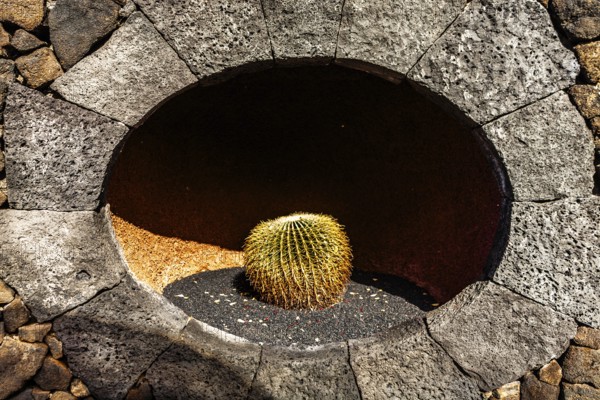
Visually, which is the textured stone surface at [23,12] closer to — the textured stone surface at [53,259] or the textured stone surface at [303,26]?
the textured stone surface at [53,259]

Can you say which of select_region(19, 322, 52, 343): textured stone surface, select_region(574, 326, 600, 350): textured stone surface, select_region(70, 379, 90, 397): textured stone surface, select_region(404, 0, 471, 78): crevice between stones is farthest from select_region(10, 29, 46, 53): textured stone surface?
select_region(574, 326, 600, 350): textured stone surface

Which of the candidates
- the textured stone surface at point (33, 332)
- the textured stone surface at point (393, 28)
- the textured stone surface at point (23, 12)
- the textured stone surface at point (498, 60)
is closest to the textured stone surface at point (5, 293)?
the textured stone surface at point (33, 332)

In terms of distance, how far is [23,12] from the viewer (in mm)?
1878

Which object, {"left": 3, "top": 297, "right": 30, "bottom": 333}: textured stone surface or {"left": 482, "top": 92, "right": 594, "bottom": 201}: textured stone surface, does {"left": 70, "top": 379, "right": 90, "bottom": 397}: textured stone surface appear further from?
{"left": 482, "top": 92, "right": 594, "bottom": 201}: textured stone surface

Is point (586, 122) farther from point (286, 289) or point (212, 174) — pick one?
point (212, 174)

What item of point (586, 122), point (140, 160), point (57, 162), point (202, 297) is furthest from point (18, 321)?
point (586, 122)

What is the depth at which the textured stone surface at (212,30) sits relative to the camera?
1910 mm

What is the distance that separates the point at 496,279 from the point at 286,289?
1.25 metres

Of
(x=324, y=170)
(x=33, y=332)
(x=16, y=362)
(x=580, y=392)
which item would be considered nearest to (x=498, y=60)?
(x=580, y=392)

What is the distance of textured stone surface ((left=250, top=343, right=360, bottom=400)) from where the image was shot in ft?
6.61

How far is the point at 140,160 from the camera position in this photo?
3.26m

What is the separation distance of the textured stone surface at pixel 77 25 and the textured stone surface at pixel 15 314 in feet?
3.18

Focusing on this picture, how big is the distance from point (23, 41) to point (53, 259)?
0.87 meters

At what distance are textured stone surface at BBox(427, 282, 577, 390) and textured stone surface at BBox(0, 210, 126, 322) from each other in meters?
1.46
